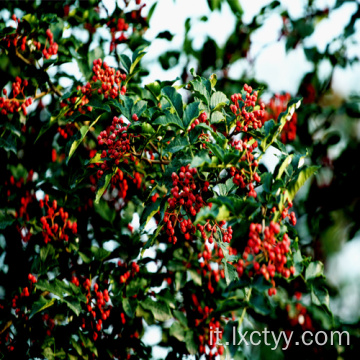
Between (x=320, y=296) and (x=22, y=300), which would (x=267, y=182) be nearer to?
(x=320, y=296)

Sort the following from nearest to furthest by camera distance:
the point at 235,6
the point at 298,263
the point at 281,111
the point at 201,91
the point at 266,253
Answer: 1. the point at 266,253
2. the point at 298,263
3. the point at 201,91
4. the point at 235,6
5. the point at 281,111

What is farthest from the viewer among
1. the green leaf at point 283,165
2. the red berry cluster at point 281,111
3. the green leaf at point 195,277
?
the red berry cluster at point 281,111

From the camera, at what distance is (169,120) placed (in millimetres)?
1532

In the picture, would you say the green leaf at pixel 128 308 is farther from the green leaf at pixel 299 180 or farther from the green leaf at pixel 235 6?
the green leaf at pixel 235 6

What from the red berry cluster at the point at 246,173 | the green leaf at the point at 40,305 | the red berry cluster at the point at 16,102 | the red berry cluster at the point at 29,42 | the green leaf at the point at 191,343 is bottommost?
the green leaf at the point at 191,343

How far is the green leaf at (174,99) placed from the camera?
157cm

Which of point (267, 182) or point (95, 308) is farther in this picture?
point (95, 308)

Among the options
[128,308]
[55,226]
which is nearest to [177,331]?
[128,308]

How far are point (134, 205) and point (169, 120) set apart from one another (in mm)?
1008

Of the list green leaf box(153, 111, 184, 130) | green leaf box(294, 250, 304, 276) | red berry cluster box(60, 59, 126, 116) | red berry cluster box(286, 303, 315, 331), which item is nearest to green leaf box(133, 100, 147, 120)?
green leaf box(153, 111, 184, 130)

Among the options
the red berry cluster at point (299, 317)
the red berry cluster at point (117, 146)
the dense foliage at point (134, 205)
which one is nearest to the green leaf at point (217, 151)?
the dense foliage at point (134, 205)

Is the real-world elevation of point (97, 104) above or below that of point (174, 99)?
above

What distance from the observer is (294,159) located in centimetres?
154

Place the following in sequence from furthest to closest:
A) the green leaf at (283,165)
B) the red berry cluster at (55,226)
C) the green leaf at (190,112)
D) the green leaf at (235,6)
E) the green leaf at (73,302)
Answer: the green leaf at (235,6) → the red berry cluster at (55,226) → the green leaf at (73,302) → the green leaf at (190,112) → the green leaf at (283,165)
